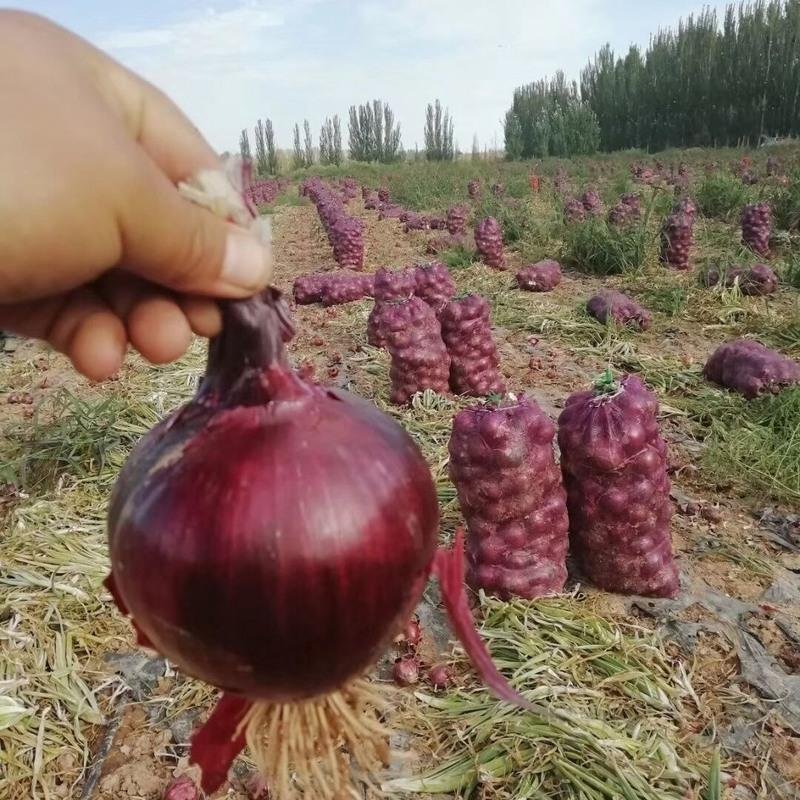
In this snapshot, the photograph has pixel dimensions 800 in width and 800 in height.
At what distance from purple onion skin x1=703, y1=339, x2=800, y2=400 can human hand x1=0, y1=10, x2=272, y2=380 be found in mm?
3715

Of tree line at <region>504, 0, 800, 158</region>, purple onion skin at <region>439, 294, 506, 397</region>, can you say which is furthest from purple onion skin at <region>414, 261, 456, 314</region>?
tree line at <region>504, 0, 800, 158</region>

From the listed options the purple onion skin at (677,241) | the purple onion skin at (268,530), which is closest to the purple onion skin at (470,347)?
the purple onion skin at (268,530)

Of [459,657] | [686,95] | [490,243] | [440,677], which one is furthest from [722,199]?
[686,95]

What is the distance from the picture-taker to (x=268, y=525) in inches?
30.6

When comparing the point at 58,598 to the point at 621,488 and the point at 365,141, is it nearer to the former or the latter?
the point at 621,488

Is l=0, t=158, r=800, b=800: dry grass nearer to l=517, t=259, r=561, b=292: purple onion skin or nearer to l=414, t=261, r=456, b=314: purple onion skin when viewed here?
l=414, t=261, r=456, b=314: purple onion skin

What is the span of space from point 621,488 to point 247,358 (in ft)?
5.68

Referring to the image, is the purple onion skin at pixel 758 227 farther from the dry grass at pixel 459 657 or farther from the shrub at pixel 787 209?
the dry grass at pixel 459 657

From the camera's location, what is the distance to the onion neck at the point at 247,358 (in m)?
0.90

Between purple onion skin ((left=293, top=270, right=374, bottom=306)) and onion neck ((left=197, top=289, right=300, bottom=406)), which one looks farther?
purple onion skin ((left=293, top=270, right=374, bottom=306))

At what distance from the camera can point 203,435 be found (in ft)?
2.82

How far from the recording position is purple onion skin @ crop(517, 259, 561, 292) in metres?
6.94

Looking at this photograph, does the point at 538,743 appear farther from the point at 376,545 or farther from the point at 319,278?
the point at 319,278

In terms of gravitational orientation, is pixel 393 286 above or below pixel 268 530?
below
